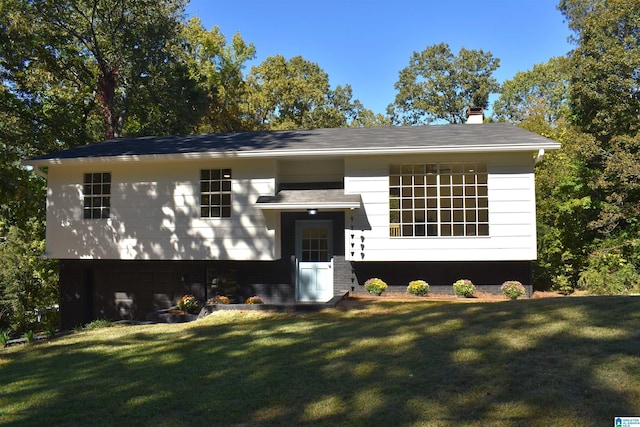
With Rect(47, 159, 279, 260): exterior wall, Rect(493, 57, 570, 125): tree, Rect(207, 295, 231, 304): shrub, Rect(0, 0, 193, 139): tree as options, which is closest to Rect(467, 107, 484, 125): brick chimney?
Rect(47, 159, 279, 260): exterior wall

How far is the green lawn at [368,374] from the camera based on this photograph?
4.95 meters

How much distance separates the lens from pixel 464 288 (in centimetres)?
1334

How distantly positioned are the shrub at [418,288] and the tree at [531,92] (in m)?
31.1

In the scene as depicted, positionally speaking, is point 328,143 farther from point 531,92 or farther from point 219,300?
point 531,92

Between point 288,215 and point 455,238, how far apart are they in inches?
195

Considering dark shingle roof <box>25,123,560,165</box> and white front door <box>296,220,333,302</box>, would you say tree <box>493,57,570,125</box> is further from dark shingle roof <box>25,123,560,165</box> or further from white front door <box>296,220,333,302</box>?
white front door <box>296,220,333,302</box>

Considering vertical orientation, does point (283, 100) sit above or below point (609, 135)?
above

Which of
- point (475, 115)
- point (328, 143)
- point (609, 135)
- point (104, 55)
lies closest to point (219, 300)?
point (328, 143)

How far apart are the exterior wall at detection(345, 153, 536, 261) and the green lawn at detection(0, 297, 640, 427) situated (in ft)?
14.0

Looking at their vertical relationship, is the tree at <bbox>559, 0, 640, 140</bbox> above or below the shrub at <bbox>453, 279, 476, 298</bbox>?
above

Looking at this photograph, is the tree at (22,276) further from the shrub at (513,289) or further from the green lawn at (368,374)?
the shrub at (513,289)

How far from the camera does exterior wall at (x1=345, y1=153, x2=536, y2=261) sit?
1330 centimetres

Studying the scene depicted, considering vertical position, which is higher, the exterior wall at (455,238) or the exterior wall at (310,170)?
the exterior wall at (310,170)

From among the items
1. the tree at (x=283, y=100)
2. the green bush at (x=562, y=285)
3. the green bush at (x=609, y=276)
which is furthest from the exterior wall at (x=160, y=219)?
the tree at (x=283, y=100)
